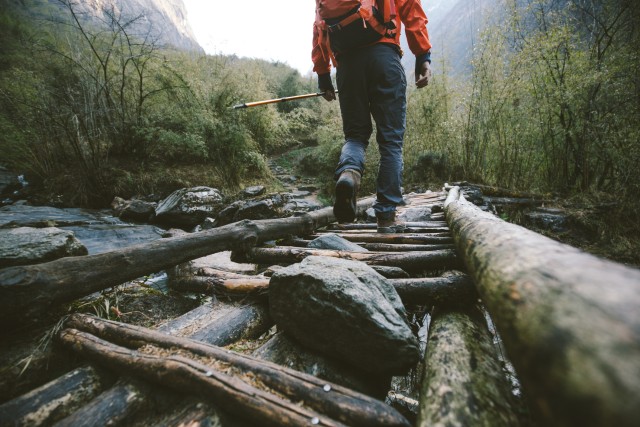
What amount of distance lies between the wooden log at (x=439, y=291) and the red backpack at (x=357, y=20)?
2.02m

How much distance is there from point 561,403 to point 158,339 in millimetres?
1080

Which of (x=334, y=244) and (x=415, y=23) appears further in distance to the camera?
(x=415, y=23)

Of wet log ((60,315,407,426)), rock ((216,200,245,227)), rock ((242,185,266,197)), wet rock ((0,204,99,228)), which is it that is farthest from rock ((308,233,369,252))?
rock ((242,185,266,197))

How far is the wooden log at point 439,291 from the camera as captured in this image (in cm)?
126

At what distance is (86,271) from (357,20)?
97.1 inches

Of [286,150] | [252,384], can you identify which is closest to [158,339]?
[252,384]

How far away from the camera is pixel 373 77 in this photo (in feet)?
7.95

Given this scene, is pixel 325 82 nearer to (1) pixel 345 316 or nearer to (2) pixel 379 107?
(2) pixel 379 107

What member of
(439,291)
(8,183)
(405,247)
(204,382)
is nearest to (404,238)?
(405,247)

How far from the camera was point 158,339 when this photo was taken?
957mm

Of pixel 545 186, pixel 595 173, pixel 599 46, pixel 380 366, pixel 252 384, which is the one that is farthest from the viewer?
pixel 545 186

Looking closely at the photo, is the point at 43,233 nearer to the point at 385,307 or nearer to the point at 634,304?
the point at 385,307

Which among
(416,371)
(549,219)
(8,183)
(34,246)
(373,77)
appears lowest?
(549,219)

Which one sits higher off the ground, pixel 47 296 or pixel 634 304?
pixel 634 304
